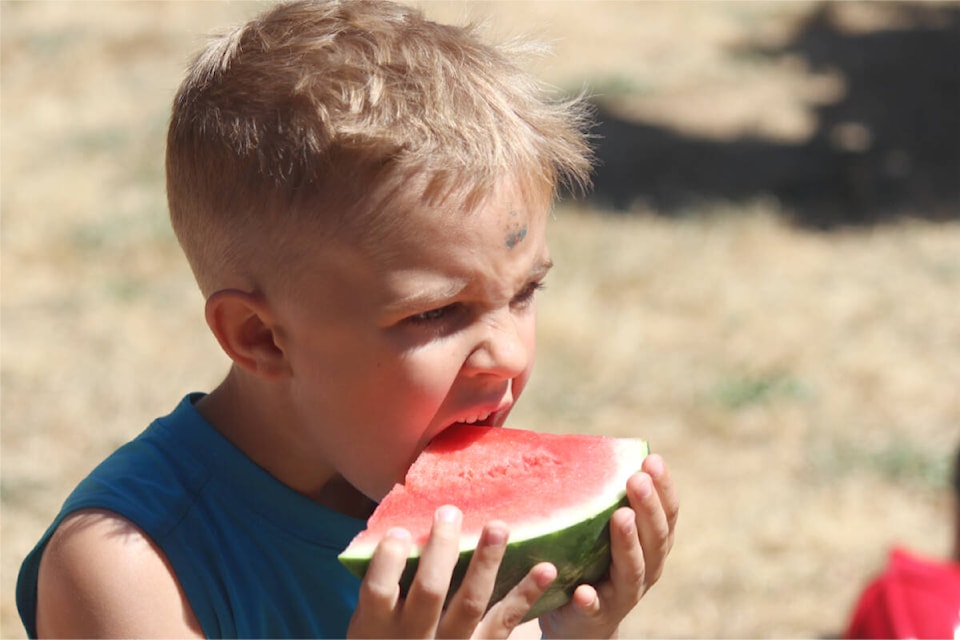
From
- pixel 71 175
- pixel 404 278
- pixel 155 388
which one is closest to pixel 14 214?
pixel 71 175

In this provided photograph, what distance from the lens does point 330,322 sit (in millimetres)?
1931

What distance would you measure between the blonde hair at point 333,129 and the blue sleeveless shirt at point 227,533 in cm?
32

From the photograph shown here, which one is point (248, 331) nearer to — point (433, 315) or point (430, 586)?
point (433, 315)

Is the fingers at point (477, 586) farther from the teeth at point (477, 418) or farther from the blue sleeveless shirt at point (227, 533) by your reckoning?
the blue sleeveless shirt at point (227, 533)

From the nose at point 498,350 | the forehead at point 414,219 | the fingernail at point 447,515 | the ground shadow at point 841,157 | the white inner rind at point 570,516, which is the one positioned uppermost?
the forehead at point 414,219

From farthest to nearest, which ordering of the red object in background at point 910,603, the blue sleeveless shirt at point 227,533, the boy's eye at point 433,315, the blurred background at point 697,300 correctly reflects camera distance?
the blurred background at point 697,300 < the red object in background at point 910,603 < the blue sleeveless shirt at point 227,533 < the boy's eye at point 433,315

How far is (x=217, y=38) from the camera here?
2195 mm

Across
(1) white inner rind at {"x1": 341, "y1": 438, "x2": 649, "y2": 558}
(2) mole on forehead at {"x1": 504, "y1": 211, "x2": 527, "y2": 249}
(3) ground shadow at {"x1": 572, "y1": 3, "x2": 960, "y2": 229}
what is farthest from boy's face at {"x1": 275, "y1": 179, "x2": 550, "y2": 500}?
(3) ground shadow at {"x1": 572, "y1": 3, "x2": 960, "y2": 229}

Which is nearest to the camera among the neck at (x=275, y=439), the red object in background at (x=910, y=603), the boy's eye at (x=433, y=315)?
the boy's eye at (x=433, y=315)

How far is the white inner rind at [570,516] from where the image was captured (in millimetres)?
1846

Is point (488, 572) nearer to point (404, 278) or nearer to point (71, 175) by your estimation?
Answer: point (404, 278)

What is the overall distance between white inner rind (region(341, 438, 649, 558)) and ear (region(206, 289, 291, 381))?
391 mm

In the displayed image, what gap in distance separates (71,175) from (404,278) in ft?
21.8

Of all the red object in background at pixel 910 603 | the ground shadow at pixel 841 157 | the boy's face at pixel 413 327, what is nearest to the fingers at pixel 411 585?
the boy's face at pixel 413 327
